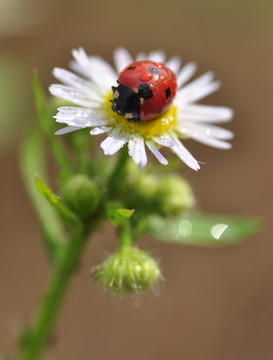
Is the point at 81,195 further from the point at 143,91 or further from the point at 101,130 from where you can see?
the point at 143,91

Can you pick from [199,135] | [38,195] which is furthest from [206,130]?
[38,195]

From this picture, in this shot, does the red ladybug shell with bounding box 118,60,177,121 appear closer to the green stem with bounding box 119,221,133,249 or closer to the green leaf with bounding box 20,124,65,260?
the green stem with bounding box 119,221,133,249

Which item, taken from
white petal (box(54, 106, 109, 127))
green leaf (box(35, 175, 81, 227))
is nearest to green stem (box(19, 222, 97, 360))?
green leaf (box(35, 175, 81, 227))

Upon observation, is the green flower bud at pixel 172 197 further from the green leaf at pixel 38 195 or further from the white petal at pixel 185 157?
the green leaf at pixel 38 195

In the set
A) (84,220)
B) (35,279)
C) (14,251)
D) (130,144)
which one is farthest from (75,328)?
(130,144)

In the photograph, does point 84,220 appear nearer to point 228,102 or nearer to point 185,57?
point 228,102

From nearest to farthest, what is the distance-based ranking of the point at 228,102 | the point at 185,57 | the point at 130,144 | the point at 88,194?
the point at 130,144, the point at 88,194, the point at 228,102, the point at 185,57

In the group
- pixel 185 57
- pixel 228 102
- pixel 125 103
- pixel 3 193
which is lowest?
pixel 125 103
